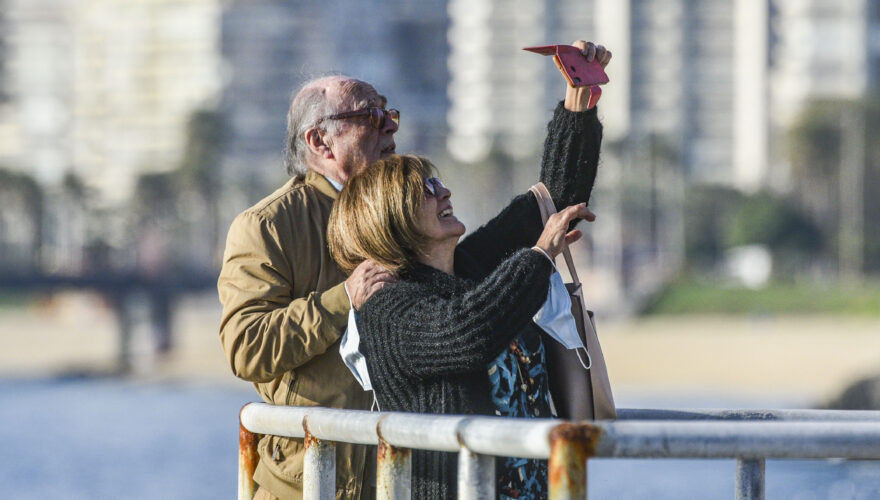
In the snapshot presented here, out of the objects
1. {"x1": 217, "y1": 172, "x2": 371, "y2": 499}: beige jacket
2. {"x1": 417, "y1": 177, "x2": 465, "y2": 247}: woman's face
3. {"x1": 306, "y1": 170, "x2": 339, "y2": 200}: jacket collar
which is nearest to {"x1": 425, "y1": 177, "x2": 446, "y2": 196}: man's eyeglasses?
{"x1": 417, "y1": 177, "x2": 465, "y2": 247}: woman's face

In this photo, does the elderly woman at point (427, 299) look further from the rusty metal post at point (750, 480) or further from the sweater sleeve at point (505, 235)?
the rusty metal post at point (750, 480)

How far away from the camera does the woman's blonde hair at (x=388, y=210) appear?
3092 mm

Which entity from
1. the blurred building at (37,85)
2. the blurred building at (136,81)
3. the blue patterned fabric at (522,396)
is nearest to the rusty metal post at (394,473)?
the blue patterned fabric at (522,396)

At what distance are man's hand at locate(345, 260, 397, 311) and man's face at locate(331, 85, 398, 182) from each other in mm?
609

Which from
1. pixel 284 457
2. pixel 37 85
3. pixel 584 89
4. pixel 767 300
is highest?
pixel 37 85

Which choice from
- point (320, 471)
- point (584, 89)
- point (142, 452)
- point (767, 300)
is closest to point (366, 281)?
point (320, 471)

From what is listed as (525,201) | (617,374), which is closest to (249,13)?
(617,374)

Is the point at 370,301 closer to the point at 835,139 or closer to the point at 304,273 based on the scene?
the point at 304,273

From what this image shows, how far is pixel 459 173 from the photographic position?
3762 inches

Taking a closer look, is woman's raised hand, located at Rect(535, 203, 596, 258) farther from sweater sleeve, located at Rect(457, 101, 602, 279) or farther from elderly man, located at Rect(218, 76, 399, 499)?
sweater sleeve, located at Rect(457, 101, 602, 279)

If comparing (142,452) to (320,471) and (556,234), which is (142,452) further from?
(320,471)

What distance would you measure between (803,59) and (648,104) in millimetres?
11429

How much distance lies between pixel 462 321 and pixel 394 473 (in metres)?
0.51

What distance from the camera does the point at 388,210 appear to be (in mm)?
3104
